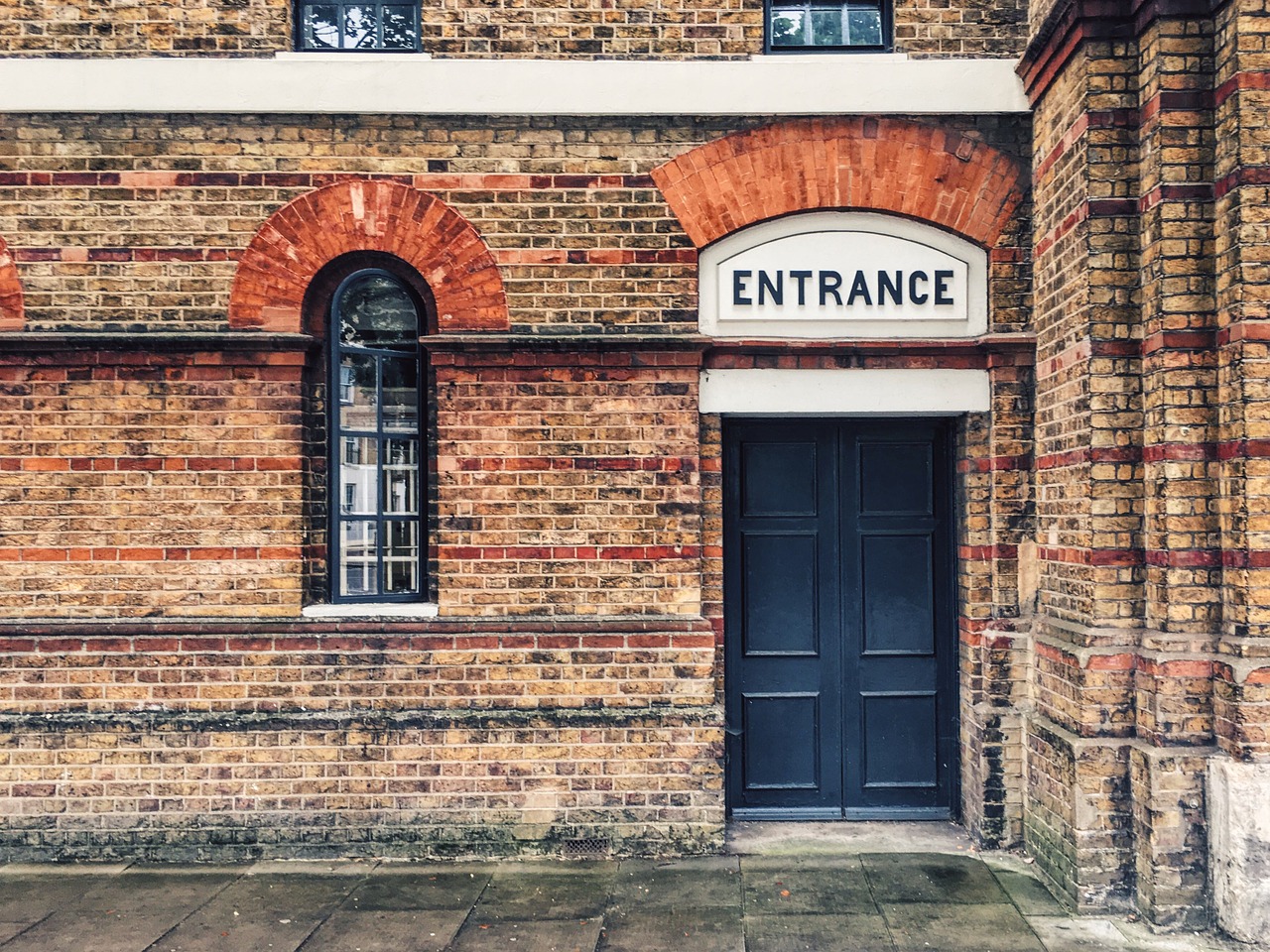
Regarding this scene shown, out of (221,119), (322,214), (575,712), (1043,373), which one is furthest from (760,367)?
(221,119)

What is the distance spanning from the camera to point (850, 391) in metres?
5.55

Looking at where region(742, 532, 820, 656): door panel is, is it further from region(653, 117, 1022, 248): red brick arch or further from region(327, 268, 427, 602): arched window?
region(327, 268, 427, 602): arched window

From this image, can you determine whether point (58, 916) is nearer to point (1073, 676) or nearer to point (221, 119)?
point (221, 119)

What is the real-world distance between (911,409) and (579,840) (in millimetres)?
3073

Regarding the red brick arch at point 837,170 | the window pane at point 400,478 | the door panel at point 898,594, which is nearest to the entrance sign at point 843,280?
the red brick arch at point 837,170

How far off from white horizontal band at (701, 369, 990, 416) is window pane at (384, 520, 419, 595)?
6.61ft

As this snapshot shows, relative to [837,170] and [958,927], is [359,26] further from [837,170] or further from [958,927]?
[958,927]

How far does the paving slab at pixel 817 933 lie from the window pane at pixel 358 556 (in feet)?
9.14

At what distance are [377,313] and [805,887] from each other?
3.92m

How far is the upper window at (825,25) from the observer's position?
566cm

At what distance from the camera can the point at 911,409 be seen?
5562mm

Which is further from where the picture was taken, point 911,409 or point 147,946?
point 911,409

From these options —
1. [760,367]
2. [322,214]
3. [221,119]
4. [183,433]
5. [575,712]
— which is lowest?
[575,712]

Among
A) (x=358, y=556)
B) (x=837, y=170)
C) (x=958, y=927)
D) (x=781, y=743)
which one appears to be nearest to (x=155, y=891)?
(x=358, y=556)
